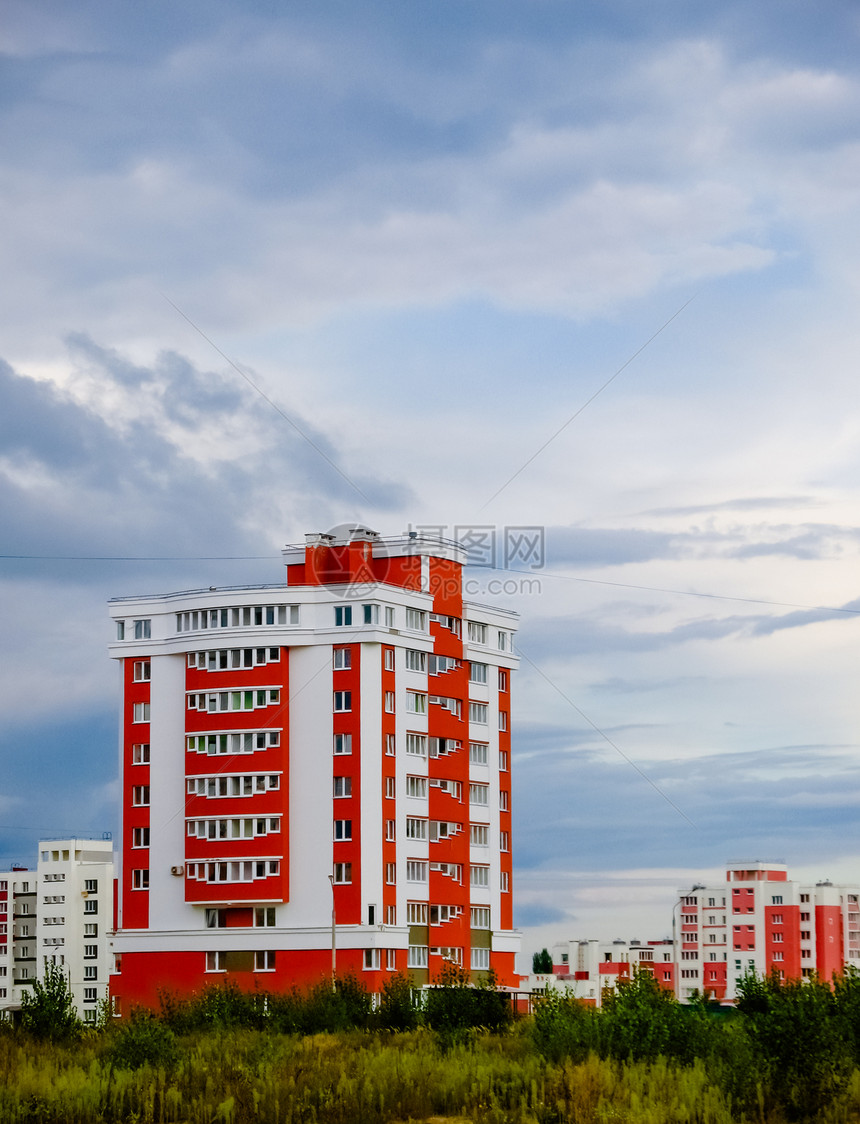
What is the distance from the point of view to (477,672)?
90.9 metres

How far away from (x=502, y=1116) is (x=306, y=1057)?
8.81 metres

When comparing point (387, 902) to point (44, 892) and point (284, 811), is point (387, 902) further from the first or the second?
point (44, 892)

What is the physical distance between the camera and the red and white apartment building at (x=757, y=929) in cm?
16762

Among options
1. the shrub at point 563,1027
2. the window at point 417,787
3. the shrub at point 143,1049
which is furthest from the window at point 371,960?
the shrub at point 143,1049

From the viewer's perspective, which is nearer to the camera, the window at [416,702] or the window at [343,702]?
the window at [343,702]

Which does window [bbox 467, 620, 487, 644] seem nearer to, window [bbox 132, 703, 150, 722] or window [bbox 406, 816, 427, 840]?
window [bbox 406, 816, 427, 840]

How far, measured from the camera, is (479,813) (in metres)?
88.5

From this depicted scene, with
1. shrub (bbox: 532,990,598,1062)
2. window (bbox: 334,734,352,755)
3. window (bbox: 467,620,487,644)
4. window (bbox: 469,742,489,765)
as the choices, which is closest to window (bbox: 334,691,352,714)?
window (bbox: 334,734,352,755)

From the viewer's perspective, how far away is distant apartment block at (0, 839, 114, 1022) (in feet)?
500

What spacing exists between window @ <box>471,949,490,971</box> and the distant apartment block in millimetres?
71684

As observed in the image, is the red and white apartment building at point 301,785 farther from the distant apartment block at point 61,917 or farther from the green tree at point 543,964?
the green tree at point 543,964

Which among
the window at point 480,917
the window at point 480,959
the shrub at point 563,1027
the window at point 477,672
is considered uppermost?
the window at point 477,672

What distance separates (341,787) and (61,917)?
272ft

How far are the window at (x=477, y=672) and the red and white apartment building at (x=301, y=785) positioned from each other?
212cm
